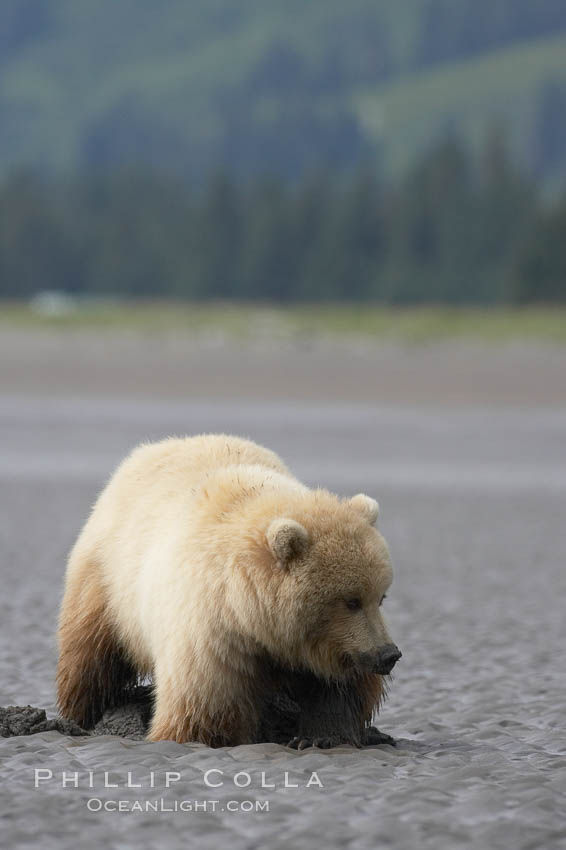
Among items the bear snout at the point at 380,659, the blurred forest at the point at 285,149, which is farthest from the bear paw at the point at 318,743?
the blurred forest at the point at 285,149

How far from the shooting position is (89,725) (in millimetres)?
5199

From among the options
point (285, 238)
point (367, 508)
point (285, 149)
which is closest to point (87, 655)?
point (367, 508)

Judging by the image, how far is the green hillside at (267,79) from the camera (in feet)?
303

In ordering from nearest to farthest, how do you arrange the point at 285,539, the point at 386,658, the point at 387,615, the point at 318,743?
the point at 285,539 → the point at 386,658 → the point at 318,743 → the point at 387,615

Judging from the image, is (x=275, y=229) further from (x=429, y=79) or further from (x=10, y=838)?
(x=429, y=79)

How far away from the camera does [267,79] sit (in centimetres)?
10556

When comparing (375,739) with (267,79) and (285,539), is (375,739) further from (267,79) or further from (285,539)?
(267,79)

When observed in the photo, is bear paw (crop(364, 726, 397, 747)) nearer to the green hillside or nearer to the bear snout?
the bear snout

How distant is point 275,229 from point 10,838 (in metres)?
48.5

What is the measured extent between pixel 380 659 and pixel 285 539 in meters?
0.47

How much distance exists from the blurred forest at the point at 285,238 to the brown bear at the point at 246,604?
4210cm

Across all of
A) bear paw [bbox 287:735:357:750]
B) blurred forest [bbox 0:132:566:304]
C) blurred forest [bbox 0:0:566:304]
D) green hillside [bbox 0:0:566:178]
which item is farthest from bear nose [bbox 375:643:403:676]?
green hillside [bbox 0:0:566:178]

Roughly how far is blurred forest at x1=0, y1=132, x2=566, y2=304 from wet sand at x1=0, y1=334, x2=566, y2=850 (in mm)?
28873

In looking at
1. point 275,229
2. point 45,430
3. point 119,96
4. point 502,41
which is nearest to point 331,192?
point 275,229
